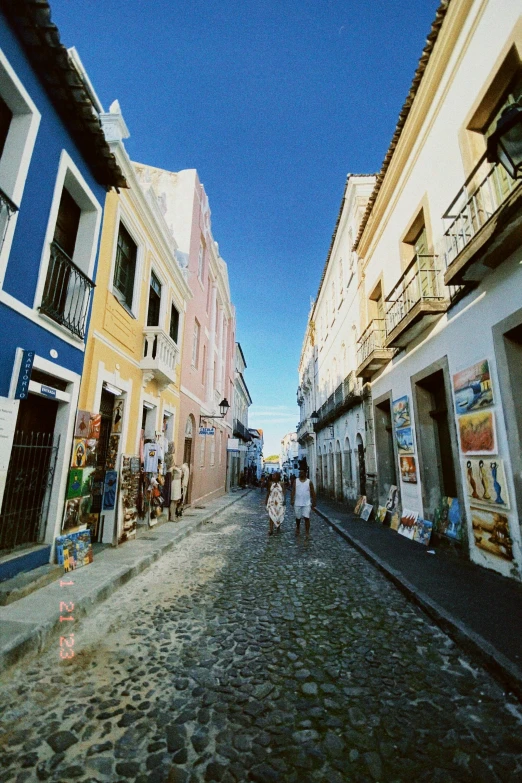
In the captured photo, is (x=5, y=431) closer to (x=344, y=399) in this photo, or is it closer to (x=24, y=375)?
(x=24, y=375)

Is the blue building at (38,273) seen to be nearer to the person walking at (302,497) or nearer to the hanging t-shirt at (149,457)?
the hanging t-shirt at (149,457)

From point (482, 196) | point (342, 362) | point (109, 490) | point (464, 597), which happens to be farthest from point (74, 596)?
point (342, 362)

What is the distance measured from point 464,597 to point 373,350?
726cm

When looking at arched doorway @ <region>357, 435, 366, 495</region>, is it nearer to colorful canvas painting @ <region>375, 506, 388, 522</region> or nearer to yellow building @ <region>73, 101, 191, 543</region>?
colorful canvas painting @ <region>375, 506, 388, 522</region>

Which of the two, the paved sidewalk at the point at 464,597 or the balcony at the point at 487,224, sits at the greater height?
the balcony at the point at 487,224

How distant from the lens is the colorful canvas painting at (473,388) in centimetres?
555

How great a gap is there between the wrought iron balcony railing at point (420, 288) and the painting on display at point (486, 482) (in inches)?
127

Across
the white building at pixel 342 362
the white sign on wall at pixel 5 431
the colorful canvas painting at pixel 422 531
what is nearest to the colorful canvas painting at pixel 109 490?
the white sign on wall at pixel 5 431

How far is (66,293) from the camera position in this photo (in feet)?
18.5

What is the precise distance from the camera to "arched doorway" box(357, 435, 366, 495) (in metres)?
13.0

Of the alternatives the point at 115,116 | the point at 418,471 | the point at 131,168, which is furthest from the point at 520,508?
the point at 115,116

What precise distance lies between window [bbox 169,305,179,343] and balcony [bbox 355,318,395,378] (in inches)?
246

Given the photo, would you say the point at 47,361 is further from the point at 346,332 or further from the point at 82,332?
the point at 346,332

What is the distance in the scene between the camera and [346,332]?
51.2ft
